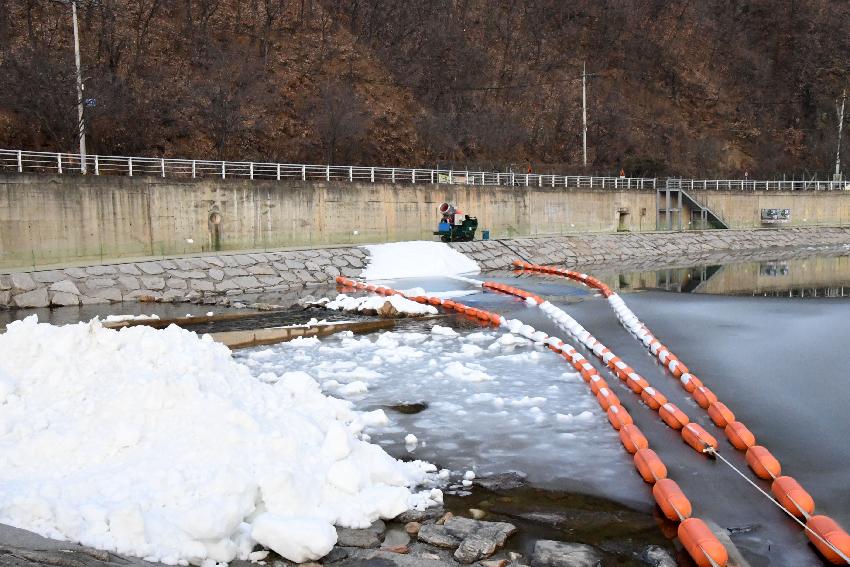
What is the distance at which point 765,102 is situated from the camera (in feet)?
246

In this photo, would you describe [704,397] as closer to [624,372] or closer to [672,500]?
[624,372]

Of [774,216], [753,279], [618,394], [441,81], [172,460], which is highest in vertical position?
[441,81]

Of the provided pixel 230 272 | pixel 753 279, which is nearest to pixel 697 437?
pixel 230 272

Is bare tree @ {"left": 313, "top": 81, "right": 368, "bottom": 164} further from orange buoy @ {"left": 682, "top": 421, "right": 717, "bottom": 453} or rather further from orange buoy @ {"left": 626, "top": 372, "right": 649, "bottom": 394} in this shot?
orange buoy @ {"left": 682, "top": 421, "right": 717, "bottom": 453}

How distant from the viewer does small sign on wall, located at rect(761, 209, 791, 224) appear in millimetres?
50219

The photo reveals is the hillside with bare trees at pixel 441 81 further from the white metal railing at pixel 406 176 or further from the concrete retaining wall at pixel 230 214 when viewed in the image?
the concrete retaining wall at pixel 230 214

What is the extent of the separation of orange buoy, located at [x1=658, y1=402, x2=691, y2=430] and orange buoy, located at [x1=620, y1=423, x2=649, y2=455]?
0.77 metres

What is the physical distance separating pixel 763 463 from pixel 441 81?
2058 inches

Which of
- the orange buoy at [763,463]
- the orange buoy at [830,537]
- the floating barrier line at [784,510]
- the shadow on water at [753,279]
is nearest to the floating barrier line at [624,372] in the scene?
the floating barrier line at [784,510]

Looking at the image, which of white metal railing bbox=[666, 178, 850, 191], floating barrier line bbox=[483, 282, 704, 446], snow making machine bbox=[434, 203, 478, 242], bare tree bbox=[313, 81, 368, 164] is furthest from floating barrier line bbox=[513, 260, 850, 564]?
white metal railing bbox=[666, 178, 850, 191]

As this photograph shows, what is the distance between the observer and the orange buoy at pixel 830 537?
234 inches

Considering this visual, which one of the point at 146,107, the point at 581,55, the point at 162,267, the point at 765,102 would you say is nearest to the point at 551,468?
the point at 162,267

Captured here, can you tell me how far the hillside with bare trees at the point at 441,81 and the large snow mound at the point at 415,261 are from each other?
13.3 m

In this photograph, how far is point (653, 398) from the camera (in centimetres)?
1030
